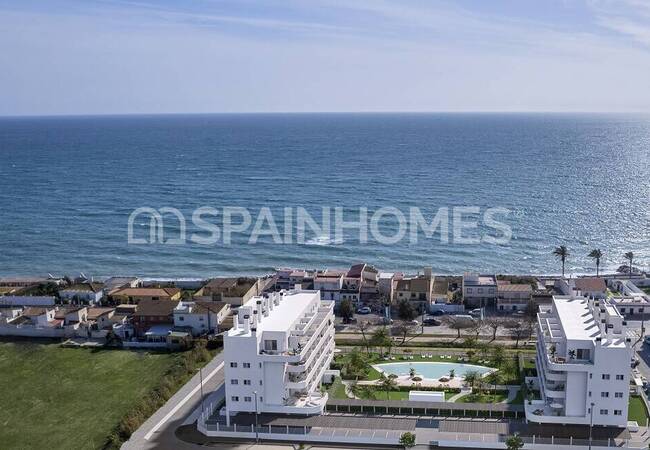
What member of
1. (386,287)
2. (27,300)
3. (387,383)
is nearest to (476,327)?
(386,287)

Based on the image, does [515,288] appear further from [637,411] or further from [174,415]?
[174,415]

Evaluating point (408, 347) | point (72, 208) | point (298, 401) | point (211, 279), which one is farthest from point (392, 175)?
point (298, 401)

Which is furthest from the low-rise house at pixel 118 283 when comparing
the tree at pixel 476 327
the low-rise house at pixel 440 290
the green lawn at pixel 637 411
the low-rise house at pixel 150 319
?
the green lawn at pixel 637 411

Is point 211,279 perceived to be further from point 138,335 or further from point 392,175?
point 392,175

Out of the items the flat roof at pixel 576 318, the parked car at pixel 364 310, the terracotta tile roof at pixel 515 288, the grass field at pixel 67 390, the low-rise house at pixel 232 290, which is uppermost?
the flat roof at pixel 576 318

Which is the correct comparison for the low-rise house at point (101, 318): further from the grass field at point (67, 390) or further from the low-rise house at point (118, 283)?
the low-rise house at point (118, 283)
